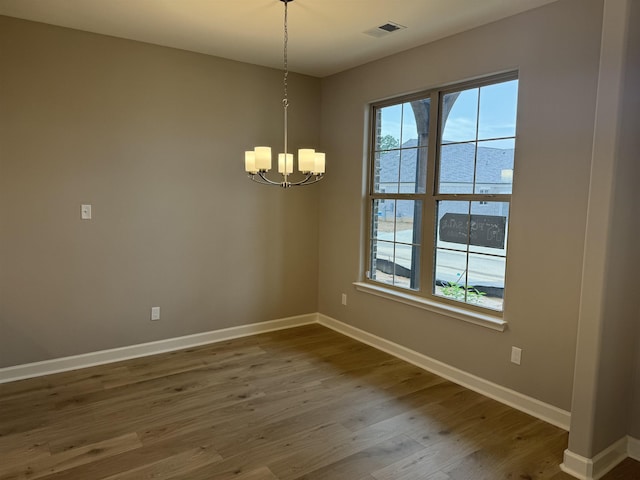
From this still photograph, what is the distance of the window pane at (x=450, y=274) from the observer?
352cm

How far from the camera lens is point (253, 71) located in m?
4.33

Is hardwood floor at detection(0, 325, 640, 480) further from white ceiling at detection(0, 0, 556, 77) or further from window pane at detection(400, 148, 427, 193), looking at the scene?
white ceiling at detection(0, 0, 556, 77)

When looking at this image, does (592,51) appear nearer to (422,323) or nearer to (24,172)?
(422,323)

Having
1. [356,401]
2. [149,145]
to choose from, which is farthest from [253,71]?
[356,401]

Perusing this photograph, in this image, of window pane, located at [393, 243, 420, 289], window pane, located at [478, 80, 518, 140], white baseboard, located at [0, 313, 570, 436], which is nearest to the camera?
white baseboard, located at [0, 313, 570, 436]

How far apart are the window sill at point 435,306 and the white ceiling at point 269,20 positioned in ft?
6.94

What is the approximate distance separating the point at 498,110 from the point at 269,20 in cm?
178

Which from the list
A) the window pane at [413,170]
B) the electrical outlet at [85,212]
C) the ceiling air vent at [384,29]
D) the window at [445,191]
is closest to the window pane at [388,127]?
the window at [445,191]

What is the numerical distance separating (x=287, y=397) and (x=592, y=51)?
2974 mm

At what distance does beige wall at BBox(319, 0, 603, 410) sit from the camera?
2.71 meters

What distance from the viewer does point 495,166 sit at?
3238mm

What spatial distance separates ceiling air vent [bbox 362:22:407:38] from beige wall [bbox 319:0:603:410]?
413 mm

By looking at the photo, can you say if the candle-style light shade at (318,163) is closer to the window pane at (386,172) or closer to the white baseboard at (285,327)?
the window pane at (386,172)

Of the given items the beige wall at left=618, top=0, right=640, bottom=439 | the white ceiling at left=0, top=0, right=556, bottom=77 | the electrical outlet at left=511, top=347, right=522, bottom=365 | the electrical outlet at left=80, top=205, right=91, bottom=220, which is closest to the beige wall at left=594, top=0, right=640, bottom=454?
the beige wall at left=618, top=0, right=640, bottom=439
